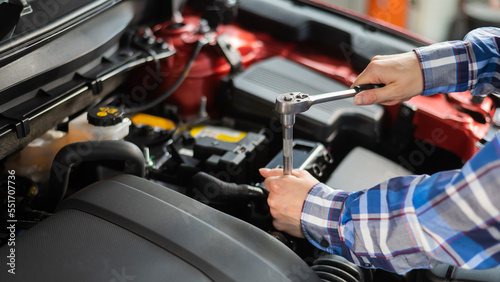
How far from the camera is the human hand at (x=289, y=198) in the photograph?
91cm

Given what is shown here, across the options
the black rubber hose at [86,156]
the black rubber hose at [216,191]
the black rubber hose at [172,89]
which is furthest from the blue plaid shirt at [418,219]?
the black rubber hose at [172,89]

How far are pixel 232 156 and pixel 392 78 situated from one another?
0.36m

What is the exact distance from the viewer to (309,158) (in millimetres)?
1126

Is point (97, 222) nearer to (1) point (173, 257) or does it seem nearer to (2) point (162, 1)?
(1) point (173, 257)

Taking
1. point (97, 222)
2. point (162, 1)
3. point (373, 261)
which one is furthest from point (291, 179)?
point (162, 1)

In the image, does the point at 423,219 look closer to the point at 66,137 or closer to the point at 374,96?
the point at 374,96

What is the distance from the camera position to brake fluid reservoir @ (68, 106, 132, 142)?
1067 millimetres

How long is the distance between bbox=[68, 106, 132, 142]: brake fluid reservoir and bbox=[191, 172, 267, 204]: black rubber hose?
206mm

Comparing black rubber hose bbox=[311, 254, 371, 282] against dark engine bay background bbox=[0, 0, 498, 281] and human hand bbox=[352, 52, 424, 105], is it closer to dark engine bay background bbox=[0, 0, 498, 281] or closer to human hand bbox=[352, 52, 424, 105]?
dark engine bay background bbox=[0, 0, 498, 281]

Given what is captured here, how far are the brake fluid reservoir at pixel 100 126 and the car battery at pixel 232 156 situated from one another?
169 millimetres

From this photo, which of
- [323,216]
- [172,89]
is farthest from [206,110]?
[323,216]

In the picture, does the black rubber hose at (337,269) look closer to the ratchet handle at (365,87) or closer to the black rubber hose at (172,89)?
the ratchet handle at (365,87)

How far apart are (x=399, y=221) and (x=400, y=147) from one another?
610 millimetres

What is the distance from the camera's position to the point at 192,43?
1367 mm
